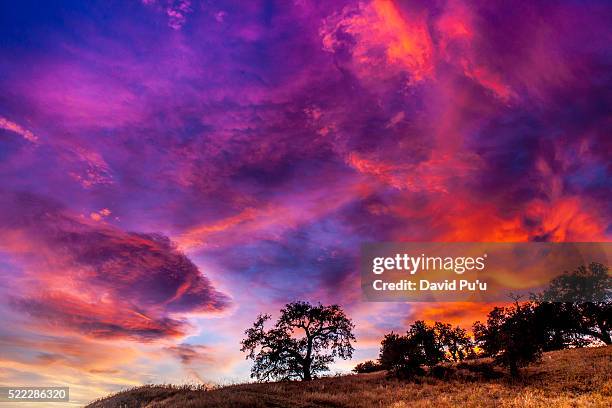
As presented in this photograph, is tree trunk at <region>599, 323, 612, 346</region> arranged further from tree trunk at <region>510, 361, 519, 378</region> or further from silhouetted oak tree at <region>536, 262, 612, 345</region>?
tree trunk at <region>510, 361, 519, 378</region>

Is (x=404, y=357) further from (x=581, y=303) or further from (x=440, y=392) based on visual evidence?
(x=581, y=303)

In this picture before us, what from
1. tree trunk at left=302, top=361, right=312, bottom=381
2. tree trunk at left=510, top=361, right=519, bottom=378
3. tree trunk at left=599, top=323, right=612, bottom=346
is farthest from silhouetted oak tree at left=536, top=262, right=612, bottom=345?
tree trunk at left=302, top=361, right=312, bottom=381

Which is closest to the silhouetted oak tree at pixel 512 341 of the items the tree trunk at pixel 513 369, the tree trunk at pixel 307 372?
the tree trunk at pixel 513 369

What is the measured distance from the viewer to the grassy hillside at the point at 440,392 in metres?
25.6

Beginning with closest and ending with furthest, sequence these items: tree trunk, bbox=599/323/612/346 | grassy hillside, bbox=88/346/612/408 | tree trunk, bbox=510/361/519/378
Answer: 1. grassy hillside, bbox=88/346/612/408
2. tree trunk, bbox=510/361/519/378
3. tree trunk, bbox=599/323/612/346

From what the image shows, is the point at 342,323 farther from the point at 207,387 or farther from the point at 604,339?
the point at 604,339

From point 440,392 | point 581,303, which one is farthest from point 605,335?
point 440,392

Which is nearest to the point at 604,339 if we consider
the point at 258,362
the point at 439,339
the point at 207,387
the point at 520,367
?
the point at 439,339

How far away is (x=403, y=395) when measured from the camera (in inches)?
1217

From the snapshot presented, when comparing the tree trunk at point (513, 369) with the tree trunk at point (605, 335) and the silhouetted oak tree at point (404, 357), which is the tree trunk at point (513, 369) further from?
the tree trunk at point (605, 335)

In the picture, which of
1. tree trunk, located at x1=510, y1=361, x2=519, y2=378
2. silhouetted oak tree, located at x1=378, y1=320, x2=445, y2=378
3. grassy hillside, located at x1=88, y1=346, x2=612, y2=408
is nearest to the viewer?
grassy hillside, located at x1=88, y1=346, x2=612, y2=408

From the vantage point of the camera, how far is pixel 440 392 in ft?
103

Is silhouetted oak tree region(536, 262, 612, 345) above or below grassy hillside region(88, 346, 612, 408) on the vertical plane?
above

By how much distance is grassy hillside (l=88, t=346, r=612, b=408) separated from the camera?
25641 millimetres
